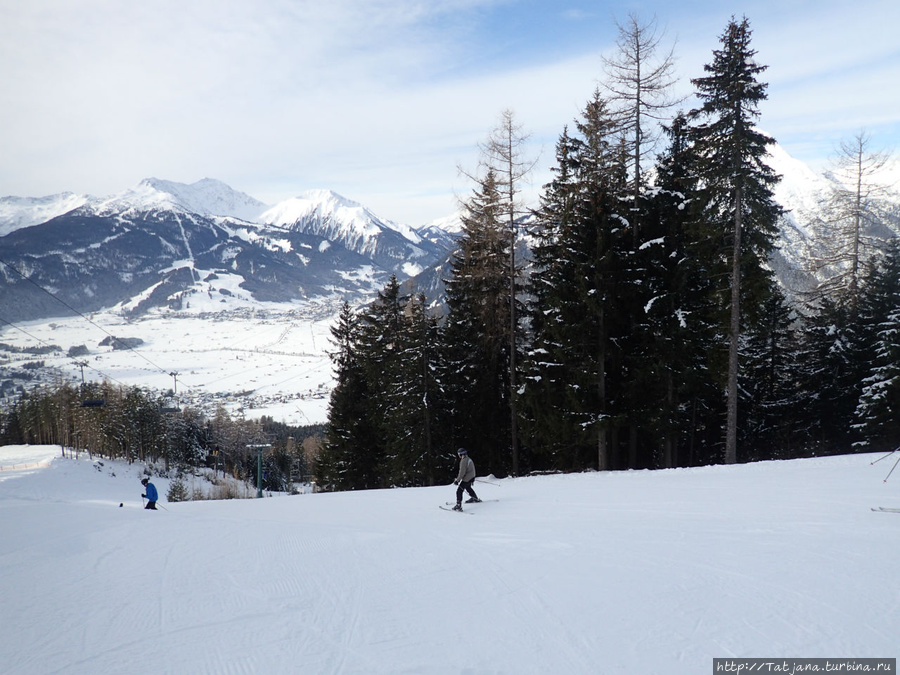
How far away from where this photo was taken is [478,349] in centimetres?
2647

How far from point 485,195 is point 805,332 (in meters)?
21.1

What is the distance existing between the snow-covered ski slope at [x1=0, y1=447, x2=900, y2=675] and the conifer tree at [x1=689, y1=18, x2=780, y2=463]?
6.95m

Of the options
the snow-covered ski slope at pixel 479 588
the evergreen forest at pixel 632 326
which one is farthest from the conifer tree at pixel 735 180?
the snow-covered ski slope at pixel 479 588

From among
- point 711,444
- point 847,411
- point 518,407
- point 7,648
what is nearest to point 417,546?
point 7,648

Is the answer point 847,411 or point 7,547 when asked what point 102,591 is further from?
point 847,411

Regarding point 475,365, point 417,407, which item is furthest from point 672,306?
point 417,407

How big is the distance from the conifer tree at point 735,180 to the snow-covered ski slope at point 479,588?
6.95m

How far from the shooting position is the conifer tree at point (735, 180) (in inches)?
670

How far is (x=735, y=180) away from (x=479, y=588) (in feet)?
52.8

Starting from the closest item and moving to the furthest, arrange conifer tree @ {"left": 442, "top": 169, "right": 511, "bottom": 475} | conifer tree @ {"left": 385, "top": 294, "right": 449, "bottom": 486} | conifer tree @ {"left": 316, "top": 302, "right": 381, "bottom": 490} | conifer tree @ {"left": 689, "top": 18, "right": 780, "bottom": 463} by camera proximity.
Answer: conifer tree @ {"left": 689, "top": 18, "right": 780, "bottom": 463} → conifer tree @ {"left": 442, "top": 169, "right": 511, "bottom": 475} → conifer tree @ {"left": 385, "top": 294, "right": 449, "bottom": 486} → conifer tree @ {"left": 316, "top": 302, "right": 381, "bottom": 490}

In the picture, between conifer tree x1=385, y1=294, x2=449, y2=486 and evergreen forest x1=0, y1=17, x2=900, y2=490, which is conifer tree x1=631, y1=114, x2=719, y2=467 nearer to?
evergreen forest x1=0, y1=17, x2=900, y2=490

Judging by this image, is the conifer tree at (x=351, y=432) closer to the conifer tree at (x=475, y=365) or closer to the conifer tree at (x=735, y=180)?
the conifer tree at (x=475, y=365)

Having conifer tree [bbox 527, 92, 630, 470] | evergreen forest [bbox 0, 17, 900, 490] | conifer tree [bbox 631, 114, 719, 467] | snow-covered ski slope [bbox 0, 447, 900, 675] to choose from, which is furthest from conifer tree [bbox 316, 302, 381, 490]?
snow-covered ski slope [bbox 0, 447, 900, 675]

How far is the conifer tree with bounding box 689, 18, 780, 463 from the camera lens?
1702 cm
